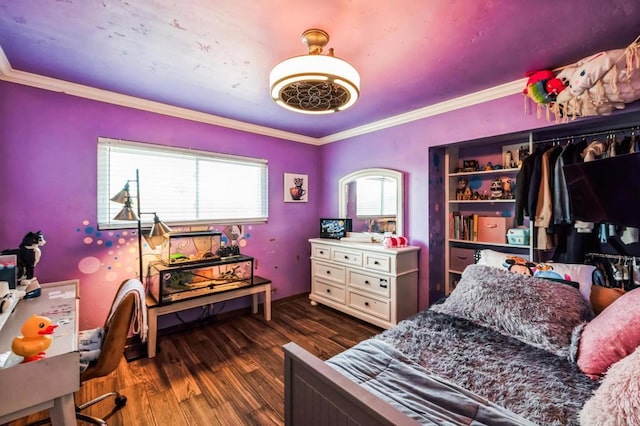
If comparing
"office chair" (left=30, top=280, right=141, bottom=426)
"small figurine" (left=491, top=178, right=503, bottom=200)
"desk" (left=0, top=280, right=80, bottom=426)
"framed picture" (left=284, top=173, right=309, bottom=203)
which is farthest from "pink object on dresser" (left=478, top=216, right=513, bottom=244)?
"desk" (left=0, top=280, right=80, bottom=426)

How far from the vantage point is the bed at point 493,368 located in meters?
0.90

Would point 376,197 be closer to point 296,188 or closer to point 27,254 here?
point 296,188

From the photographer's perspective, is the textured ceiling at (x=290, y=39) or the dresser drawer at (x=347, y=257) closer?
the textured ceiling at (x=290, y=39)

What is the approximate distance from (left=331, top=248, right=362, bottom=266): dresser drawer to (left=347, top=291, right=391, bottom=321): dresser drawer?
357 mm

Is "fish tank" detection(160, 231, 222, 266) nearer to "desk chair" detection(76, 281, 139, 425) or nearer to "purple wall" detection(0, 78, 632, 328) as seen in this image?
"purple wall" detection(0, 78, 632, 328)

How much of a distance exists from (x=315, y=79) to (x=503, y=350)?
5.60 feet

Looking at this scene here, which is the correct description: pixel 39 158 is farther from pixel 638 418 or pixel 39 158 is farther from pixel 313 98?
pixel 638 418

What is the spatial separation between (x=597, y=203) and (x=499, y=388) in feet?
4.85

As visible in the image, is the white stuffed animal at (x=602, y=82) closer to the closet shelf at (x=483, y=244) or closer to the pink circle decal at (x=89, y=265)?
the closet shelf at (x=483, y=244)

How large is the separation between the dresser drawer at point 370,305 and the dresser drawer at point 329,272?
0.74 feet

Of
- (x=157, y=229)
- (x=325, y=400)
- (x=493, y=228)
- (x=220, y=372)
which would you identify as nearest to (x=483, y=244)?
(x=493, y=228)

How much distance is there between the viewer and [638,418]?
2.41ft

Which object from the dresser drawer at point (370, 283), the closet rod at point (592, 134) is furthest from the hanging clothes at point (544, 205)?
the dresser drawer at point (370, 283)

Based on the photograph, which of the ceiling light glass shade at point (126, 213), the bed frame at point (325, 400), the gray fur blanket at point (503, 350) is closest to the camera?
the bed frame at point (325, 400)
